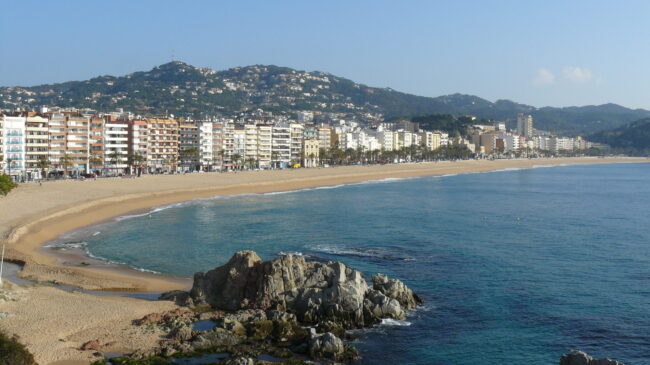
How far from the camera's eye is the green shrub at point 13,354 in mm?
12581

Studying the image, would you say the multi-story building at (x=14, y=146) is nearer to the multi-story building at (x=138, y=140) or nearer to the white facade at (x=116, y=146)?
the white facade at (x=116, y=146)

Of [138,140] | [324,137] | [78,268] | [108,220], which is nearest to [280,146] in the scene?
[324,137]

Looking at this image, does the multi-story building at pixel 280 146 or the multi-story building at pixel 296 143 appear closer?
the multi-story building at pixel 280 146

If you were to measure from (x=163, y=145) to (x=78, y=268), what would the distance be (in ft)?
202

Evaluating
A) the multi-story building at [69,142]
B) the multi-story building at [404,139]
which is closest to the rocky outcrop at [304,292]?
the multi-story building at [69,142]

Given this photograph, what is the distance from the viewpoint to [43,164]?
202ft

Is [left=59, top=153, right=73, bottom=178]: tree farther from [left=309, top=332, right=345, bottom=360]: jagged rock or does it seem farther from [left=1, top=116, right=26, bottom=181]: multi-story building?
[left=309, top=332, right=345, bottom=360]: jagged rock

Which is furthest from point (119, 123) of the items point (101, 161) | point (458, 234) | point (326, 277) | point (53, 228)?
point (326, 277)

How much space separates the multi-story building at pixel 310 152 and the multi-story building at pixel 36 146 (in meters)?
49.3

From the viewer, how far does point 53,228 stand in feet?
112

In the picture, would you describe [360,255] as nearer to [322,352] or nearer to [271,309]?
[271,309]

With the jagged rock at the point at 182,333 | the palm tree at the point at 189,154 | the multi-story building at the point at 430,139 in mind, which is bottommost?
the jagged rock at the point at 182,333

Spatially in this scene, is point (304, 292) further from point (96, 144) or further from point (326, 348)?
point (96, 144)

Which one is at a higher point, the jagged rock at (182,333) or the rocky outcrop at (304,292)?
the rocky outcrop at (304,292)
